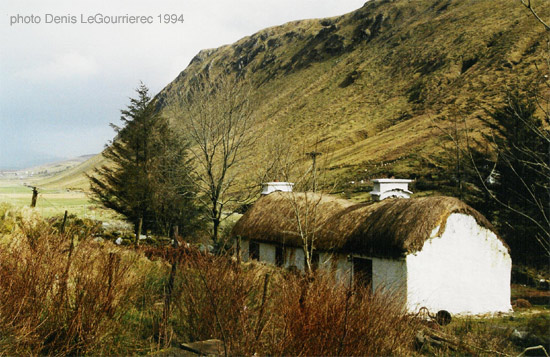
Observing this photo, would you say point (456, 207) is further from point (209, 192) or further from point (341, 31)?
point (341, 31)

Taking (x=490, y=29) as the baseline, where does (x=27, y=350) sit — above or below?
below

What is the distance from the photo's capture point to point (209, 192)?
31.3m

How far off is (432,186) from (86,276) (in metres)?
37.7

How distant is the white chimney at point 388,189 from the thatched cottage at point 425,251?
1.12 m

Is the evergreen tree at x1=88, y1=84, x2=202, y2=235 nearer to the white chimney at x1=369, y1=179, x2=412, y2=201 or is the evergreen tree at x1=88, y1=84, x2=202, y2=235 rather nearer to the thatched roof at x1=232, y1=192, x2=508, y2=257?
the thatched roof at x1=232, y1=192, x2=508, y2=257

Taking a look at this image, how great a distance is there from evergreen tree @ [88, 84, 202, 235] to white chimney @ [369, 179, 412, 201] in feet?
43.7

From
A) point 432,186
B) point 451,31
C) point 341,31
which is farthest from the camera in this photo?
point 341,31

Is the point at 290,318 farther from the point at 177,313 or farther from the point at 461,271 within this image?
the point at 461,271

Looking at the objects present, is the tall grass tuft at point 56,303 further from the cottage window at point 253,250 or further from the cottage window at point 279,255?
the cottage window at point 253,250

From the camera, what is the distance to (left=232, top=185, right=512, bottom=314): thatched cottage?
1636cm

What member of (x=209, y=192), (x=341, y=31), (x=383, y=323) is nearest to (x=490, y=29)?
(x=341, y=31)

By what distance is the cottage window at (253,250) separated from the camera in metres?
23.1

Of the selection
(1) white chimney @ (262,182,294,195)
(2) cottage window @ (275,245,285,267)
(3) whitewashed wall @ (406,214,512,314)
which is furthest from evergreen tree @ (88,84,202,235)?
(3) whitewashed wall @ (406,214,512,314)

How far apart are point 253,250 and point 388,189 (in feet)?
23.3
